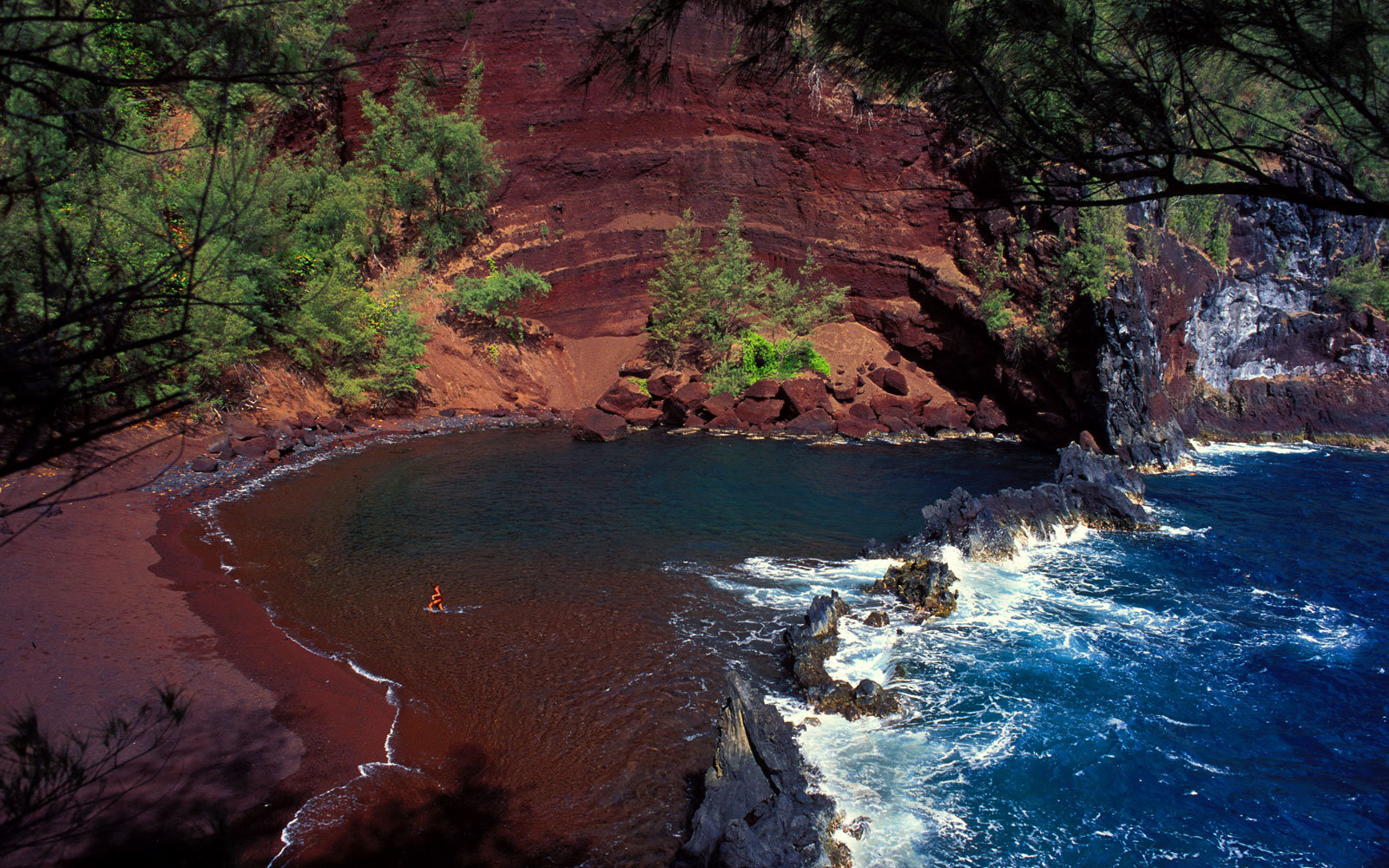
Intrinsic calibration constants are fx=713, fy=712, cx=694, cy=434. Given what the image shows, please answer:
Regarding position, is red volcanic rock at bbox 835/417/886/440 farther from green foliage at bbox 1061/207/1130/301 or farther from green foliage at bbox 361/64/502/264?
green foliage at bbox 361/64/502/264

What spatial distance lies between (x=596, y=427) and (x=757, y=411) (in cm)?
549

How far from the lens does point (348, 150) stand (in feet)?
103

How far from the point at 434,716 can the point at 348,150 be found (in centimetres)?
3149

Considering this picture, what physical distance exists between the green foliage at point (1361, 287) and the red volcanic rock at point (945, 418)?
Answer: 40.0ft

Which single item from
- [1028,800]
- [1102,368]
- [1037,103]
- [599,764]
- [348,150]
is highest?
[348,150]

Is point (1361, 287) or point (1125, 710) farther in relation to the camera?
point (1361, 287)

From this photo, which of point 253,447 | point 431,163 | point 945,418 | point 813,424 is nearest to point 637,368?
point 813,424

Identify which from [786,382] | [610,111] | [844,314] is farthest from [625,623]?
[610,111]

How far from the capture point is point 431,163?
26.4 m

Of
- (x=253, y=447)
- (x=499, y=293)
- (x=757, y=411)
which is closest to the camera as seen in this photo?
(x=253, y=447)

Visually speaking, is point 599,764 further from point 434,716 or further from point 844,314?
point 844,314

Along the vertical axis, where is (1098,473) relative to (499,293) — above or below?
below

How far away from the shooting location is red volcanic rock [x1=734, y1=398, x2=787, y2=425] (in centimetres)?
2355

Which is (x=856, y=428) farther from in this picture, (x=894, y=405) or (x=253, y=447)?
(x=253, y=447)
